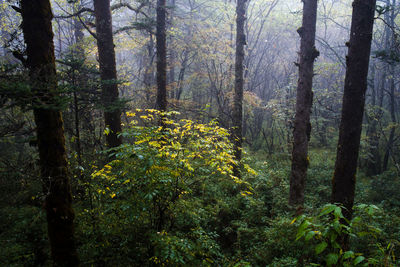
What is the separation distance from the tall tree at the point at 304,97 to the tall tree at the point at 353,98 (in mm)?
2364

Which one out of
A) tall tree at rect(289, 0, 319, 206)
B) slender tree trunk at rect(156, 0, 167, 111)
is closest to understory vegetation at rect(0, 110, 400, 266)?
tall tree at rect(289, 0, 319, 206)

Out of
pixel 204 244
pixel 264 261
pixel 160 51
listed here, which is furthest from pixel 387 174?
pixel 160 51

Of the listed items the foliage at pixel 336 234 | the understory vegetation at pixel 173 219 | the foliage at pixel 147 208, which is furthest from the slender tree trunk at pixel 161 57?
the foliage at pixel 336 234

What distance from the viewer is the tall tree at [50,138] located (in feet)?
10.7

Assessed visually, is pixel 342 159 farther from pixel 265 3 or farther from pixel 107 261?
pixel 265 3

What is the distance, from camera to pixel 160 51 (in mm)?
9102

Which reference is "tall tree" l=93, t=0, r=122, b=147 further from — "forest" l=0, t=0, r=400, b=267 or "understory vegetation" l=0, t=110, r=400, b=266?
"understory vegetation" l=0, t=110, r=400, b=266

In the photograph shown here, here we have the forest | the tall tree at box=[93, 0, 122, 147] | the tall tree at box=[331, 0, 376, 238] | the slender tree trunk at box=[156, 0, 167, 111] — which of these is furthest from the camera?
the slender tree trunk at box=[156, 0, 167, 111]

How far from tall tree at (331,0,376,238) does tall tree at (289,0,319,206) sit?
93.1 inches

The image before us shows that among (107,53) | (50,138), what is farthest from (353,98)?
(107,53)

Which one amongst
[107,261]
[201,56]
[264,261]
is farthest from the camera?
[201,56]

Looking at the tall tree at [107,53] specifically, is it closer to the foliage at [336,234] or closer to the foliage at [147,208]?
the foliage at [147,208]

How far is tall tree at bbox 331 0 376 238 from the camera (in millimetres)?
4113

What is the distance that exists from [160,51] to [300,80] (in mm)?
5419
